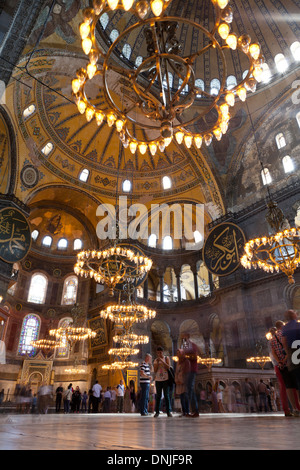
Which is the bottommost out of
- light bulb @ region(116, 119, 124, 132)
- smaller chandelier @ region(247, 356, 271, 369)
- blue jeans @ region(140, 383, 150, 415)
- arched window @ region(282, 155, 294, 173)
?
blue jeans @ region(140, 383, 150, 415)

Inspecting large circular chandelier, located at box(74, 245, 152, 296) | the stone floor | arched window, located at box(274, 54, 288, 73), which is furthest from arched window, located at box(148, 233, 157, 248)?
the stone floor

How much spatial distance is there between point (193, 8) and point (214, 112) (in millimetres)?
5666

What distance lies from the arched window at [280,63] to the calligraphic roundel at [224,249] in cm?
752

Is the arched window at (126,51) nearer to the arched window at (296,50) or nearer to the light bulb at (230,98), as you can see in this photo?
the arched window at (296,50)

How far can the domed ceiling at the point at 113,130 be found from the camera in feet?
39.8

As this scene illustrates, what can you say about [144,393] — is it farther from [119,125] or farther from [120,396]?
[120,396]

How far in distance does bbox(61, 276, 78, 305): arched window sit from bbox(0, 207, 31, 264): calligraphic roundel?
623cm

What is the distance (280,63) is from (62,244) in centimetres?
A: 1507

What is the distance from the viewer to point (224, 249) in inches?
536

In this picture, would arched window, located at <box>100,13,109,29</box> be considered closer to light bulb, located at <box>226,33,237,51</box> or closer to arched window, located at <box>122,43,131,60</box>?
arched window, located at <box>122,43,131,60</box>

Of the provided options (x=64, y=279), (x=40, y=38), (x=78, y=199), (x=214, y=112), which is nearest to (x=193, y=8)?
(x=214, y=112)

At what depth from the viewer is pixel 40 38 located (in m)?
10.3

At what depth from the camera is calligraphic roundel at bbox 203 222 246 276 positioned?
12984 millimetres
